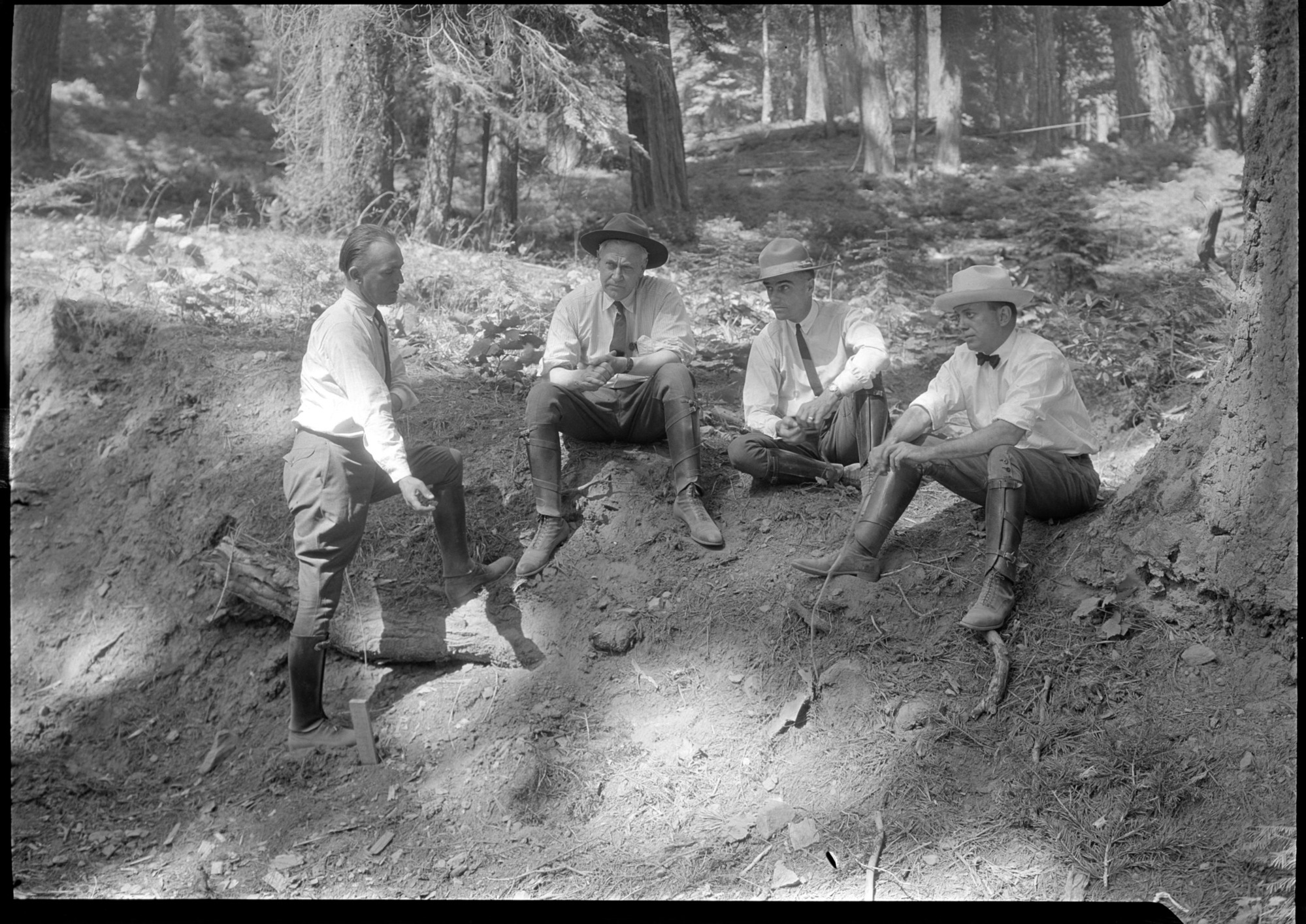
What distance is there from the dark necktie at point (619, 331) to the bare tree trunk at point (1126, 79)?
720 inches

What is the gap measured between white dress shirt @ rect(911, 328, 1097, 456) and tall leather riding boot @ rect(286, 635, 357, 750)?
3165 millimetres

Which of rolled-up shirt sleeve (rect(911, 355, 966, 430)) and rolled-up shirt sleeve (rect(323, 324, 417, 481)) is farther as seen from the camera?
rolled-up shirt sleeve (rect(911, 355, 966, 430))

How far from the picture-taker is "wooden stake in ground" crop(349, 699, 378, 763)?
4.95 m

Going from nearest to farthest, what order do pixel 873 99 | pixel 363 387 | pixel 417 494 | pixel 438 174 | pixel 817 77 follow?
pixel 417 494, pixel 363 387, pixel 438 174, pixel 873 99, pixel 817 77

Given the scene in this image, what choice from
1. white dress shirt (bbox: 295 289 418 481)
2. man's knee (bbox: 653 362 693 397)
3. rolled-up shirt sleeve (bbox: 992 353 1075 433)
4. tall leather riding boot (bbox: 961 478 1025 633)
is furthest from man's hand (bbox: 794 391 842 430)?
white dress shirt (bbox: 295 289 418 481)

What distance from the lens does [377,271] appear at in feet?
15.7

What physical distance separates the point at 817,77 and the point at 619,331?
19793mm

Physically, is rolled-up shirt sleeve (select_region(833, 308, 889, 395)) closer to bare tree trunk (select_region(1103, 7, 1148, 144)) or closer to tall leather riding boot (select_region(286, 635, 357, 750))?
tall leather riding boot (select_region(286, 635, 357, 750))

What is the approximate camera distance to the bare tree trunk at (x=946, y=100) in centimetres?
1780

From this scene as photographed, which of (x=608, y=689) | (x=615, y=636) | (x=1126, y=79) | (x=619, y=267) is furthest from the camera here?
(x=1126, y=79)

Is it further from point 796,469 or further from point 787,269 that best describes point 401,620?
point 787,269

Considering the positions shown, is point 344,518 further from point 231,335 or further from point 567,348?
point 231,335

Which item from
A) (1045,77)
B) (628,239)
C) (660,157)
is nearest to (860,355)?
(628,239)

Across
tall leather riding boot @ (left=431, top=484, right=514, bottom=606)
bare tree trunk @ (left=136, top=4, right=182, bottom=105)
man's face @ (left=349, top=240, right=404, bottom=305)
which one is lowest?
tall leather riding boot @ (left=431, top=484, right=514, bottom=606)
